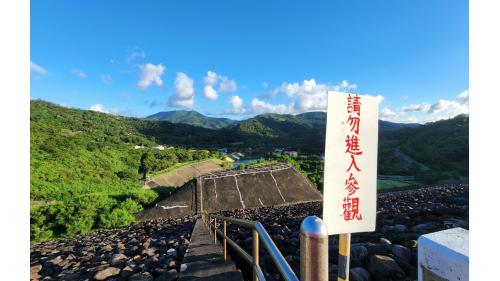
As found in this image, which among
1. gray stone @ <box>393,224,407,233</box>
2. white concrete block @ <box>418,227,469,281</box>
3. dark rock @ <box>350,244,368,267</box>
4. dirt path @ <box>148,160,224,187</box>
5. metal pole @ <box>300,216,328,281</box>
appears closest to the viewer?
metal pole @ <box>300,216,328,281</box>

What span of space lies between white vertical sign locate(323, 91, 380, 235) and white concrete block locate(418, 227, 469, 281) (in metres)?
0.33

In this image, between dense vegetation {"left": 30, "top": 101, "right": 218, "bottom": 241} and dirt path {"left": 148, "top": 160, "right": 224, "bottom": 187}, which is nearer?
dense vegetation {"left": 30, "top": 101, "right": 218, "bottom": 241}

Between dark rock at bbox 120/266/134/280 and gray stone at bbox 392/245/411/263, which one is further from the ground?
gray stone at bbox 392/245/411/263

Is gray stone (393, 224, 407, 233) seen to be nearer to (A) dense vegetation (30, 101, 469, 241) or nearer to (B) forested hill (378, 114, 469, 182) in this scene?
(A) dense vegetation (30, 101, 469, 241)

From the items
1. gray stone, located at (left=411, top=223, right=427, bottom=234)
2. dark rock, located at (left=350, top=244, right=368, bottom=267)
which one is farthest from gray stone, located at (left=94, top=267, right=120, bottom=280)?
gray stone, located at (left=411, top=223, right=427, bottom=234)

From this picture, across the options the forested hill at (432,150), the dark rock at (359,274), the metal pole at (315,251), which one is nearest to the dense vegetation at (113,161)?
the forested hill at (432,150)

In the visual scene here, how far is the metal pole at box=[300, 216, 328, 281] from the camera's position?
3.37 ft

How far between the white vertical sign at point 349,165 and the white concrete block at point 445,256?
33cm

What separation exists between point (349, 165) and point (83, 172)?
42764mm

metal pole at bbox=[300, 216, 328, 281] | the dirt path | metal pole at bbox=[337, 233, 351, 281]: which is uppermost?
metal pole at bbox=[300, 216, 328, 281]

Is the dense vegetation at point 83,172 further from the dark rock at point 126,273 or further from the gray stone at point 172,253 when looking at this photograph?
the dark rock at point 126,273

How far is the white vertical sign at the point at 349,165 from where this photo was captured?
5.16ft

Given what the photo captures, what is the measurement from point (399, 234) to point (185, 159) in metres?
50.7

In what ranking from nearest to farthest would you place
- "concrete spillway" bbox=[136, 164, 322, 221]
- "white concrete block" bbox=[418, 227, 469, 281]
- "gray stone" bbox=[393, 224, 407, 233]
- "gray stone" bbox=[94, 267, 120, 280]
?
"white concrete block" bbox=[418, 227, 469, 281] → "gray stone" bbox=[94, 267, 120, 280] → "gray stone" bbox=[393, 224, 407, 233] → "concrete spillway" bbox=[136, 164, 322, 221]
